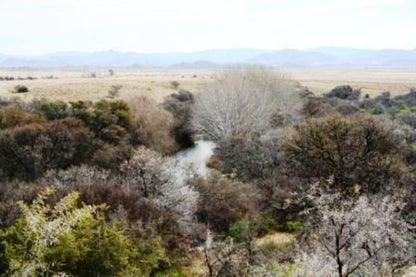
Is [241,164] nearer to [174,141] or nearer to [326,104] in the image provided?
[174,141]

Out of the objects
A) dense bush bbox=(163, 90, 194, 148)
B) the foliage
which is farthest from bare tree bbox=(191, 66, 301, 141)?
the foliage

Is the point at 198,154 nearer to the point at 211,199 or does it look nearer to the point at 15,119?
the point at 15,119

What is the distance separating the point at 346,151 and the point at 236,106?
19.2 meters

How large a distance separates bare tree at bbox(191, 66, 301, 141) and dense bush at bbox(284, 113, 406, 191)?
1325 centimetres

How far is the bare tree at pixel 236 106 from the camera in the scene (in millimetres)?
45544

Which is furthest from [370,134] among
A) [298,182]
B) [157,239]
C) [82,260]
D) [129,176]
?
[82,260]

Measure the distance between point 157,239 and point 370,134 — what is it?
1552 cm

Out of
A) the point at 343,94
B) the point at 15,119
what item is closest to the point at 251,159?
the point at 15,119

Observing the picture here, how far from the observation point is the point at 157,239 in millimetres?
18516

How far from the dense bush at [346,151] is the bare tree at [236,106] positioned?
13.2 metres

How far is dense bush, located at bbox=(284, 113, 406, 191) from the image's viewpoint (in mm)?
26453

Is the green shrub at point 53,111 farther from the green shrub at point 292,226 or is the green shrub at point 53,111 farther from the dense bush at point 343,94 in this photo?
the dense bush at point 343,94

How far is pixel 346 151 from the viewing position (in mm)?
28031

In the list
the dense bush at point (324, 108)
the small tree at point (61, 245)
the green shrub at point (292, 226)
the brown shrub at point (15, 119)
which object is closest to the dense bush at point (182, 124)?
the dense bush at point (324, 108)
